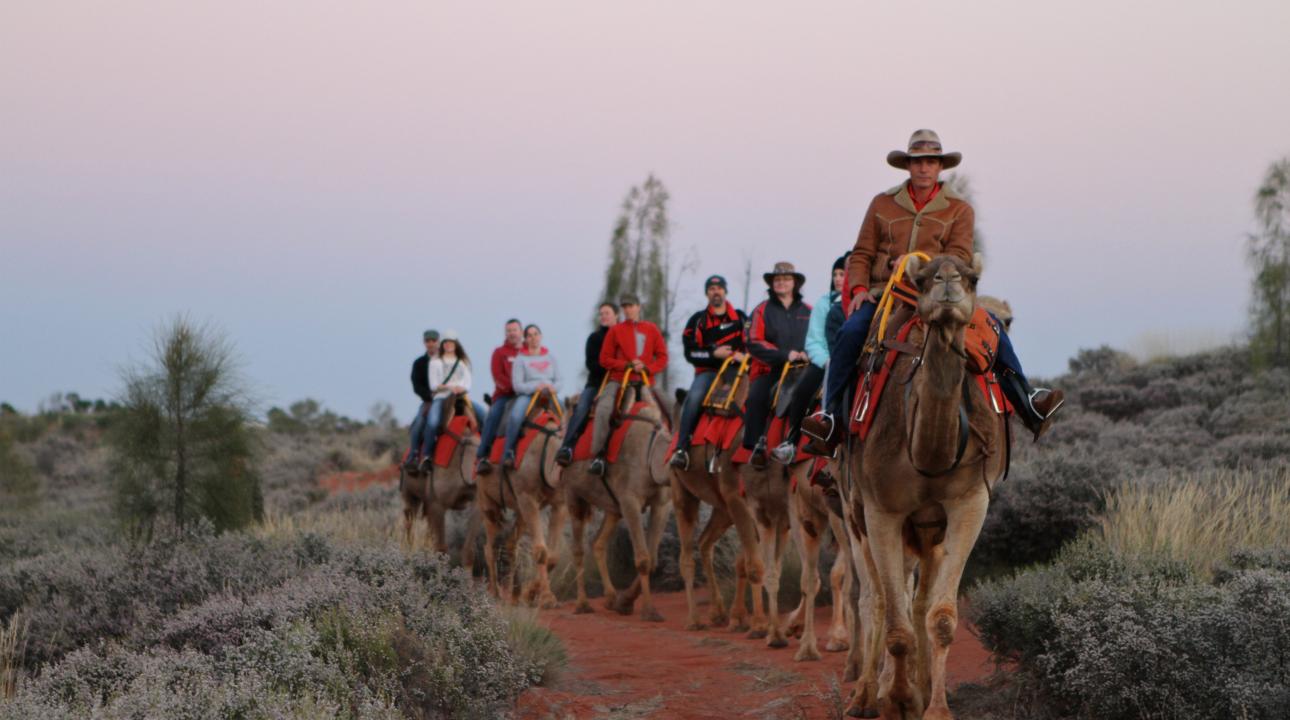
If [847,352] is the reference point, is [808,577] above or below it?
below

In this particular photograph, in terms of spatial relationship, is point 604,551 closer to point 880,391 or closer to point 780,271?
point 780,271

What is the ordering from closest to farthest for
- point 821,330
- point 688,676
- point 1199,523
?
1. point 821,330
2. point 688,676
3. point 1199,523

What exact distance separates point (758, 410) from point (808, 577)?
1670mm

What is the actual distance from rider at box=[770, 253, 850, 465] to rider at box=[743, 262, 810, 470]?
1876mm

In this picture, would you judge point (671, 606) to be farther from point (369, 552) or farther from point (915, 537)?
point (915, 537)

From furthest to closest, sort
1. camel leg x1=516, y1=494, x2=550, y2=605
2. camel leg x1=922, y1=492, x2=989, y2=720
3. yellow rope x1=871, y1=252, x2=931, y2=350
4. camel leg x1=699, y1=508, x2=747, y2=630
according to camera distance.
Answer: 1. camel leg x1=516, y1=494, x2=550, y2=605
2. camel leg x1=699, y1=508, x2=747, y2=630
3. yellow rope x1=871, y1=252, x2=931, y2=350
4. camel leg x1=922, y1=492, x2=989, y2=720

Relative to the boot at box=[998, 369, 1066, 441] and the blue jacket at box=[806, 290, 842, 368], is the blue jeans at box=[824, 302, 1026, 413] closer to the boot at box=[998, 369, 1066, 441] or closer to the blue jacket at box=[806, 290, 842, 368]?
the boot at box=[998, 369, 1066, 441]

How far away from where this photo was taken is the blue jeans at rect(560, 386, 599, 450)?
1664 cm

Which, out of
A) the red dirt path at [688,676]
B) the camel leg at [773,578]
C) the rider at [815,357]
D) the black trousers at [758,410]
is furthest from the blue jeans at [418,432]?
the rider at [815,357]

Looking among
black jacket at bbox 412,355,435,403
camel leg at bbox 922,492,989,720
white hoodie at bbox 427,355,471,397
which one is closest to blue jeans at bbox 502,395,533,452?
white hoodie at bbox 427,355,471,397

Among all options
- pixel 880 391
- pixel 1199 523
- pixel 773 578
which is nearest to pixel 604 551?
pixel 773 578

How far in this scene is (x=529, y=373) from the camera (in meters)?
18.2

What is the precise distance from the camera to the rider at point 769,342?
521 inches

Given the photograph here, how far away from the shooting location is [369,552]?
1217 cm
